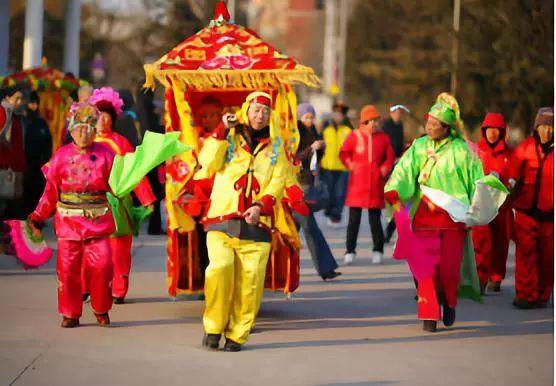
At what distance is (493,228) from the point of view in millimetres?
13672

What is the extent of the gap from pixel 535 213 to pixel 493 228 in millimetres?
1095

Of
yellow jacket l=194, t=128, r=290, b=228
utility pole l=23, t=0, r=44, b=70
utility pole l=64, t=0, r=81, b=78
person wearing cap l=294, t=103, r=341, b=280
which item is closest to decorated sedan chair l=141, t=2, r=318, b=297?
person wearing cap l=294, t=103, r=341, b=280

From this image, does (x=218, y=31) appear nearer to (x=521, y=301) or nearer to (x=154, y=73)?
(x=154, y=73)

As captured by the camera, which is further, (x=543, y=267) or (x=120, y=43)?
(x=120, y=43)

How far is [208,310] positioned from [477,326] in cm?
267

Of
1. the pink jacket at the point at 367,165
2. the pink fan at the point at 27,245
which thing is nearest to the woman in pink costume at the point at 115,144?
the pink fan at the point at 27,245

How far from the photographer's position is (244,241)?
9633 millimetres

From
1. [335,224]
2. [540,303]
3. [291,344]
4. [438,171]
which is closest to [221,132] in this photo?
[291,344]

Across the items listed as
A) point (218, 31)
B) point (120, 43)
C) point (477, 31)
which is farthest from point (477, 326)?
point (120, 43)

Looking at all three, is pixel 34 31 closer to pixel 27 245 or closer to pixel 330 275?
pixel 330 275

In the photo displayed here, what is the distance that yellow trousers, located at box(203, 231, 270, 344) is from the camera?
9500 millimetres

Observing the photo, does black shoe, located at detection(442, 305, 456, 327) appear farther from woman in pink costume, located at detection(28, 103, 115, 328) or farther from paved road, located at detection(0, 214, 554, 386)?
woman in pink costume, located at detection(28, 103, 115, 328)

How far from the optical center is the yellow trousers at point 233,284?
9.50m

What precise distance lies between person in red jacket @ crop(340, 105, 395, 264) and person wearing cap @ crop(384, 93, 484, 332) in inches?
192
